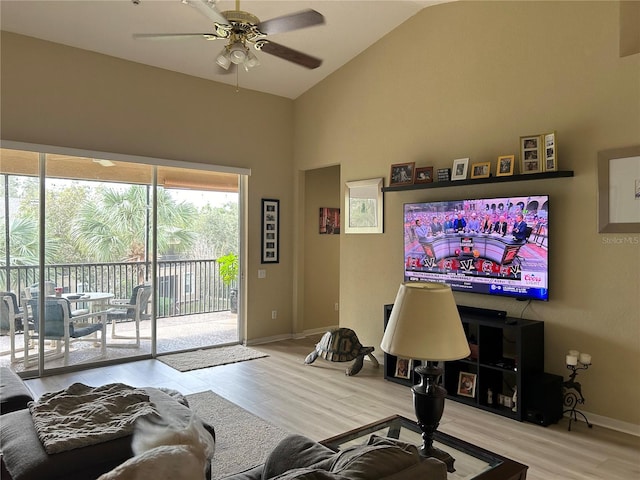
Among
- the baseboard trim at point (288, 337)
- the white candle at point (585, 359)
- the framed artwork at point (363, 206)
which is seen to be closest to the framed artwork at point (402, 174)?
the framed artwork at point (363, 206)

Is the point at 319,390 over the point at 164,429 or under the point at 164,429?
under

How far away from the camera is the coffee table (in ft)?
5.79

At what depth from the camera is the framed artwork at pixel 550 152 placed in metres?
3.72

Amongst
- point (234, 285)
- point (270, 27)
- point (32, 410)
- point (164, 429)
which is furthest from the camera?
point (234, 285)

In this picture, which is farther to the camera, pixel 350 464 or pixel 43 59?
pixel 43 59

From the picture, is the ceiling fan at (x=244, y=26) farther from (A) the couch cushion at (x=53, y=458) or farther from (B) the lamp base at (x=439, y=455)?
(B) the lamp base at (x=439, y=455)

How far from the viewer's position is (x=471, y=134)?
4484 millimetres

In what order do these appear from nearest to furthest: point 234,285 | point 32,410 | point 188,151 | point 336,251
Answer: point 32,410, point 188,151, point 234,285, point 336,251

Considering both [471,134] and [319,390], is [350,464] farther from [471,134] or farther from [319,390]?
[471,134]

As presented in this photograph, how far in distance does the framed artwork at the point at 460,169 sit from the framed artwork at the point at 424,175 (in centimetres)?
28

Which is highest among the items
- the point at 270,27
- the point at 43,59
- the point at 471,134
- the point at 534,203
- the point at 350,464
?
the point at 43,59

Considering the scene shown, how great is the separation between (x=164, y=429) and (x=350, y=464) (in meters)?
0.56

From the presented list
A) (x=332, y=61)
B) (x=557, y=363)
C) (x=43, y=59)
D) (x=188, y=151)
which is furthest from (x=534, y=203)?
(x=43, y=59)

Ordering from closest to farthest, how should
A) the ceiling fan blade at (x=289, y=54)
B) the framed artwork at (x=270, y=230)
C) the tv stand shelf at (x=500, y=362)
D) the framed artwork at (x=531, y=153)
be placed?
the ceiling fan blade at (x=289, y=54) < the tv stand shelf at (x=500, y=362) < the framed artwork at (x=531, y=153) < the framed artwork at (x=270, y=230)
